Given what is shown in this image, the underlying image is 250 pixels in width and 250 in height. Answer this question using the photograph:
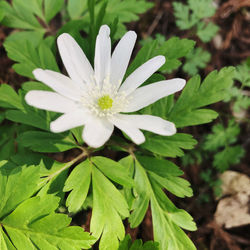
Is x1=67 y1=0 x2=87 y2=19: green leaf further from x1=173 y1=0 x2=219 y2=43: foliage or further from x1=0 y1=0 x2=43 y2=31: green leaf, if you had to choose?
x1=173 y1=0 x2=219 y2=43: foliage

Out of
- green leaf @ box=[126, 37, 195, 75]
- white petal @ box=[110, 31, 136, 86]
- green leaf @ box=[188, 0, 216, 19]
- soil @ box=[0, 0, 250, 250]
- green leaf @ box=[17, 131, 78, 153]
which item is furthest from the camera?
green leaf @ box=[188, 0, 216, 19]

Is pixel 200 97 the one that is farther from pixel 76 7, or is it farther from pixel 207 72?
pixel 76 7

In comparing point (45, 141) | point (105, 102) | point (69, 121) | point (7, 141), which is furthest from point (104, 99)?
point (7, 141)

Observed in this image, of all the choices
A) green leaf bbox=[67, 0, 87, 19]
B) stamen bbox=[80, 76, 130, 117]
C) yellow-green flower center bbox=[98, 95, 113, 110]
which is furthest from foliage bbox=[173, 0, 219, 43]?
yellow-green flower center bbox=[98, 95, 113, 110]

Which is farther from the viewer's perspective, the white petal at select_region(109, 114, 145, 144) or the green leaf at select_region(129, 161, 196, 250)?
the green leaf at select_region(129, 161, 196, 250)

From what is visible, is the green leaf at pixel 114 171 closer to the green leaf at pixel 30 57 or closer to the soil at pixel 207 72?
the soil at pixel 207 72
